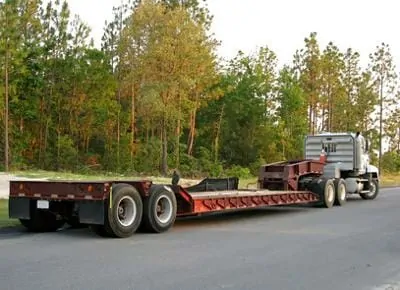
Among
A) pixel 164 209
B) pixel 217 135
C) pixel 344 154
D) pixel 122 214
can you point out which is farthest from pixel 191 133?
pixel 122 214

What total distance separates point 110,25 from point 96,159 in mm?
9117

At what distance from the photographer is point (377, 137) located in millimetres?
51250

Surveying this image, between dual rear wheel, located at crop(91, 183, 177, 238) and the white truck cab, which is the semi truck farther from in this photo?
the white truck cab

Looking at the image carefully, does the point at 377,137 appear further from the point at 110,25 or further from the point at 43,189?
the point at 43,189

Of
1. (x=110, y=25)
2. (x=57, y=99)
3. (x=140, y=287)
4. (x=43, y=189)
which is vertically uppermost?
(x=110, y=25)

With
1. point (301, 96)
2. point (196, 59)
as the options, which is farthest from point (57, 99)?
point (301, 96)

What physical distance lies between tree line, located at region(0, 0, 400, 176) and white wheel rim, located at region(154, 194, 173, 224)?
21.5 metres

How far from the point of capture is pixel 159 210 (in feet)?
42.6

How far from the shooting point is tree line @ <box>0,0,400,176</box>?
3491 cm

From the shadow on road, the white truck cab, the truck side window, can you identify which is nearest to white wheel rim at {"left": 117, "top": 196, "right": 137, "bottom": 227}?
the shadow on road

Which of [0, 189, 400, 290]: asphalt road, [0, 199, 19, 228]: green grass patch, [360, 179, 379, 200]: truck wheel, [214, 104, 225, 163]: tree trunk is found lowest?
[0, 189, 400, 290]: asphalt road

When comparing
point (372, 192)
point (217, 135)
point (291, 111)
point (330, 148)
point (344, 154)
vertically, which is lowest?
point (372, 192)

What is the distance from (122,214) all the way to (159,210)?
1.10 meters

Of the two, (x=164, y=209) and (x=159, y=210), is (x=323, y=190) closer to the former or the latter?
(x=164, y=209)
